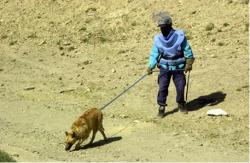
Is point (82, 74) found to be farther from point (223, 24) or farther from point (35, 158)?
point (35, 158)

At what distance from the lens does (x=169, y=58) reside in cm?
1302

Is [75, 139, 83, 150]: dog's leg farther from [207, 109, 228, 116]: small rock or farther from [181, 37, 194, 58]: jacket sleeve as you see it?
[207, 109, 228, 116]: small rock

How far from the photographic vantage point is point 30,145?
1222 cm

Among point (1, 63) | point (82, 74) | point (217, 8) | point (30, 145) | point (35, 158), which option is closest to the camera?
point (35, 158)

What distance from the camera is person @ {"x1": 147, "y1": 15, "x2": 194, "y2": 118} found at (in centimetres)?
1275

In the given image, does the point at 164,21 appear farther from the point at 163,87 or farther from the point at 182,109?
the point at 182,109

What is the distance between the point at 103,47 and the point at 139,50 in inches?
50.9

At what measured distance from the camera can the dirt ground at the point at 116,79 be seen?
1193 centimetres

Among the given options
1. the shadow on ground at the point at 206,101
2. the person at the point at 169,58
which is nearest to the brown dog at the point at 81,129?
the person at the point at 169,58

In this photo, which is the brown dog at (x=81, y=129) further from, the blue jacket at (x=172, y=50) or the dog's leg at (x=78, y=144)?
the blue jacket at (x=172, y=50)

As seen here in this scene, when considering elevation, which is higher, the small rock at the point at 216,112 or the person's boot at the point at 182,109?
the person's boot at the point at 182,109

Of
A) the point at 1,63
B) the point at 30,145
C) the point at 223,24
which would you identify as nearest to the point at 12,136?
the point at 30,145

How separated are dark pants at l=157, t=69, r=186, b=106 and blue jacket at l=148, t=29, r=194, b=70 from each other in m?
0.17

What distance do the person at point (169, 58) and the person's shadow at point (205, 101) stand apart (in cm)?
35
